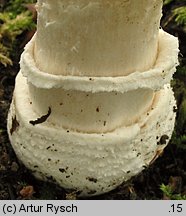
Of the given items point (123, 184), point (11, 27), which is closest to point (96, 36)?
point (123, 184)

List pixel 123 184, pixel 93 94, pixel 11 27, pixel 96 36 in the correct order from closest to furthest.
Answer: pixel 96 36
pixel 93 94
pixel 123 184
pixel 11 27

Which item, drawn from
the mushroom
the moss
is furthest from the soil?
the moss

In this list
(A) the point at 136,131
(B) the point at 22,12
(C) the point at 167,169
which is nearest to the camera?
(A) the point at 136,131

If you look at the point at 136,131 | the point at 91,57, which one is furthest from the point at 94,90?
the point at 136,131

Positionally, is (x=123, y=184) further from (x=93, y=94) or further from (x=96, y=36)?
(x=96, y=36)

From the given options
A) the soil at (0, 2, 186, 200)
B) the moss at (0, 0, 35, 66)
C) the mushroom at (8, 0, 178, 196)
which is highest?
the mushroom at (8, 0, 178, 196)

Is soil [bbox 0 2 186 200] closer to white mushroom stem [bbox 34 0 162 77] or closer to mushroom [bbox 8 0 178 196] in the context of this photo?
mushroom [bbox 8 0 178 196]

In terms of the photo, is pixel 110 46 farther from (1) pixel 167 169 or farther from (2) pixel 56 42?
(1) pixel 167 169

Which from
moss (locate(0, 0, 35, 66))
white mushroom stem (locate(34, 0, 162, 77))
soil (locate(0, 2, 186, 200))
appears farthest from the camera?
moss (locate(0, 0, 35, 66))
